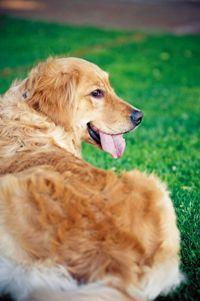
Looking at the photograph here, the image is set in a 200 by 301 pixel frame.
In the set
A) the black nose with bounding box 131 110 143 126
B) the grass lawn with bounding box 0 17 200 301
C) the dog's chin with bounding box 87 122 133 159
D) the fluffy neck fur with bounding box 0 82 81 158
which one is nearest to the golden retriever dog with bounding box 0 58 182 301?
the fluffy neck fur with bounding box 0 82 81 158

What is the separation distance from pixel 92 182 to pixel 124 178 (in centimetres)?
25

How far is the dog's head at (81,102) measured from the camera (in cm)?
516

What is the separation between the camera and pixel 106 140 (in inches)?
229

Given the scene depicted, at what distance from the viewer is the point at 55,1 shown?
945 inches

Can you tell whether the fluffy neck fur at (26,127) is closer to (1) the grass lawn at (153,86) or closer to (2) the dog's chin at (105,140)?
(2) the dog's chin at (105,140)

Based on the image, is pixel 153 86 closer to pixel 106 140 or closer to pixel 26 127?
pixel 106 140

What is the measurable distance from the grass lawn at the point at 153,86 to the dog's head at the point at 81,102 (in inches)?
41.7

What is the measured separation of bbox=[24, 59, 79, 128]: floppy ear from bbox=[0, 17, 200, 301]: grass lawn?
5.17 ft

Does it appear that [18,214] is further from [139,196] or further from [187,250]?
[187,250]

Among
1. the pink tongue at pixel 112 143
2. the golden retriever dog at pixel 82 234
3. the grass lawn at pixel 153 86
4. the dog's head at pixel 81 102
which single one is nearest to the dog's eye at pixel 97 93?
the dog's head at pixel 81 102

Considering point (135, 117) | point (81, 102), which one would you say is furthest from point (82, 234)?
point (135, 117)

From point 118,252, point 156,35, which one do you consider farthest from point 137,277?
point 156,35

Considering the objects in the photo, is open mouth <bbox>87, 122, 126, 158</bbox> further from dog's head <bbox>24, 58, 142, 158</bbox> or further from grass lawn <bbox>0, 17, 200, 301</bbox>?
grass lawn <bbox>0, 17, 200, 301</bbox>

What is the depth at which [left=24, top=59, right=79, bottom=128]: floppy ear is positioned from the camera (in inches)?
202
